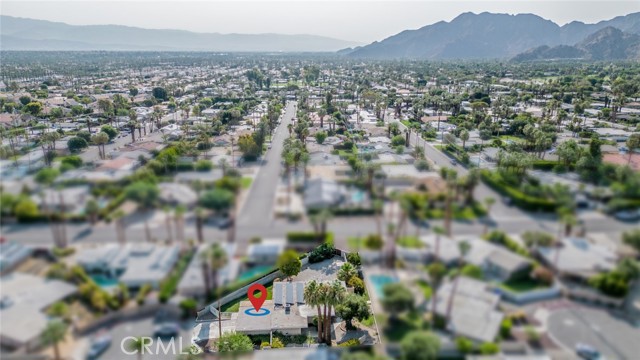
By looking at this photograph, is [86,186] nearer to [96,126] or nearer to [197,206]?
[197,206]

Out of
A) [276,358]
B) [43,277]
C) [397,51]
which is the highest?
[397,51]

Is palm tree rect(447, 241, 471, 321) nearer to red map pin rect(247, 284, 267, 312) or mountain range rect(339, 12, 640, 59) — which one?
red map pin rect(247, 284, 267, 312)

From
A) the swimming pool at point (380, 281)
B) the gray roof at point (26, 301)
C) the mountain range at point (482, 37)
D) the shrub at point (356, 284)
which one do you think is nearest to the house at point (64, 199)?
the gray roof at point (26, 301)

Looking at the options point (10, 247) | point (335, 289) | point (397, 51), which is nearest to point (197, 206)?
point (10, 247)

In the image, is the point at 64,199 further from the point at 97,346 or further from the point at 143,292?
the point at 97,346

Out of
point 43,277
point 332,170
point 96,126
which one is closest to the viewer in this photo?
point 43,277

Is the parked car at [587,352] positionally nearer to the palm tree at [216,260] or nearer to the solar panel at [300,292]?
the palm tree at [216,260]

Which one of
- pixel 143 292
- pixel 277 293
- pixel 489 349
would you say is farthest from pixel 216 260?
pixel 277 293
